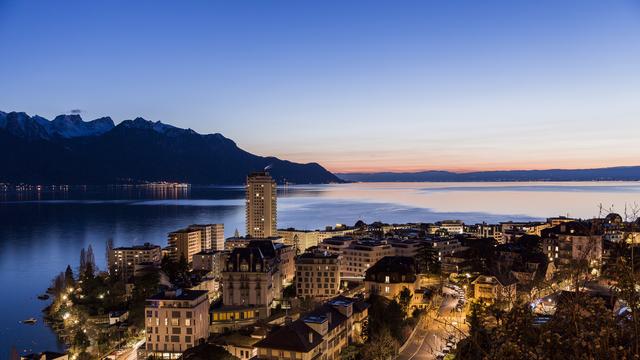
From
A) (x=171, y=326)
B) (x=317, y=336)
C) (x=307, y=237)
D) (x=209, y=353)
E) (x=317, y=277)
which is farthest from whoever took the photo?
(x=307, y=237)

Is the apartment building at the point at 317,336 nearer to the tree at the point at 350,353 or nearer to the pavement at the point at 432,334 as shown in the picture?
the tree at the point at 350,353

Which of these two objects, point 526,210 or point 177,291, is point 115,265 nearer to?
point 177,291

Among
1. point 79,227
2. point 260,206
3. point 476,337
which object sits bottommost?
point 79,227

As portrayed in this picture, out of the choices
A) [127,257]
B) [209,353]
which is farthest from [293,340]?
[127,257]

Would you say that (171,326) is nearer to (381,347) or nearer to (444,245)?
(381,347)

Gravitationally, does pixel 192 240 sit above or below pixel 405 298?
below

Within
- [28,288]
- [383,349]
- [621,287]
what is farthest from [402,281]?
[28,288]

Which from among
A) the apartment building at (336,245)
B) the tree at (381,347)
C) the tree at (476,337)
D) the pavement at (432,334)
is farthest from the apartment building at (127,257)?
the tree at (476,337)

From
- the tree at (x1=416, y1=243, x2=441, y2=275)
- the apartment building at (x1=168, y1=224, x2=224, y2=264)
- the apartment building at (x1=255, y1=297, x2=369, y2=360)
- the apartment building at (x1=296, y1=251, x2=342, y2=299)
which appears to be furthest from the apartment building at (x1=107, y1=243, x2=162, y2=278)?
the apartment building at (x1=255, y1=297, x2=369, y2=360)

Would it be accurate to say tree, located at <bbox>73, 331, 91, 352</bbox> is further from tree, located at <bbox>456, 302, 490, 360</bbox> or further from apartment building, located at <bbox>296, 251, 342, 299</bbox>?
tree, located at <bbox>456, 302, 490, 360</bbox>
